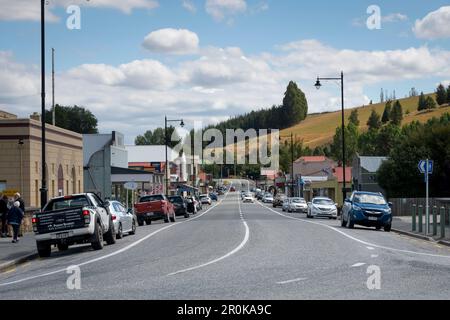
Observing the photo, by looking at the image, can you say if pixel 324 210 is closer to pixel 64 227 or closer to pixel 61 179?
pixel 61 179

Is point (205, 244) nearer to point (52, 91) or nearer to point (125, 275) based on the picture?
point (125, 275)

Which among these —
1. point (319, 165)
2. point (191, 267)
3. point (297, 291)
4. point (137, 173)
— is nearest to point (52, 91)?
point (137, 173)

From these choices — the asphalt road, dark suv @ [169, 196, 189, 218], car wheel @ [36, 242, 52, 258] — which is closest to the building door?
dark suv @ [169, 196, 189, 218]

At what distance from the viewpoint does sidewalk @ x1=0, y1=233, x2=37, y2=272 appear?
2148 centimetres

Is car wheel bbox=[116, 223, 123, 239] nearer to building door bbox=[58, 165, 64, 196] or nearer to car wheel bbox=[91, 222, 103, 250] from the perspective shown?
car wheel bbox=[91, 222, 103, 250]

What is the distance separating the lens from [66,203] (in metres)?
25.0

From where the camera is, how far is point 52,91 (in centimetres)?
6975

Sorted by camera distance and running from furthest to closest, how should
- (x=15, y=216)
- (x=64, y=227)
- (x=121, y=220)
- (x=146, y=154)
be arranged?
(x=146, y=154) < (x=121, y=220) < (x=15, y=216) < (x=64, y=227)

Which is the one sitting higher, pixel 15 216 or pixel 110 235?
pixel 15 216

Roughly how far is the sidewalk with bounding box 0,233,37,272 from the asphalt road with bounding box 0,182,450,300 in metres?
0.48

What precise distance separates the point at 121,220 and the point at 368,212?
11.5 meters

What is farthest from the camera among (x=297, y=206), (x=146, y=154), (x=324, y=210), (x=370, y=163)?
(x=146, y=154)

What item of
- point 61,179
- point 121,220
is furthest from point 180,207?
point 121,220

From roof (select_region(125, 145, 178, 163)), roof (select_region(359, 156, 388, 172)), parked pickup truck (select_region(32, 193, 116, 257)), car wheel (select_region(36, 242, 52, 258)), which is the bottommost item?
car wheel (select_region(36, 242, 52, 258))
